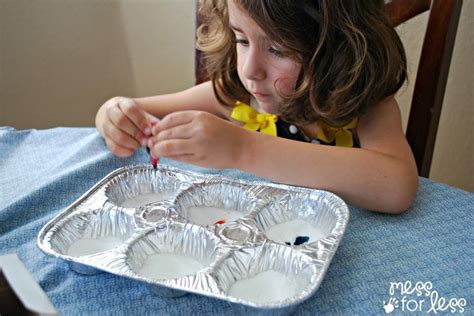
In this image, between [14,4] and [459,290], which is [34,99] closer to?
[14,4]

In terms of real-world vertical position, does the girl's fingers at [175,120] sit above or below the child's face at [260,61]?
below

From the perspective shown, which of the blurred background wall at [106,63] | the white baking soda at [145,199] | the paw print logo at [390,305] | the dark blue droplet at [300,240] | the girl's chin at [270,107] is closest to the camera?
the paw print logo at [390,305]

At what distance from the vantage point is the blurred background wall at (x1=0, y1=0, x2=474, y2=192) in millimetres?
1449

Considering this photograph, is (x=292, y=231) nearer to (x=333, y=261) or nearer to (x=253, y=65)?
(x=333, y=261)

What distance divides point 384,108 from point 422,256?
320mm

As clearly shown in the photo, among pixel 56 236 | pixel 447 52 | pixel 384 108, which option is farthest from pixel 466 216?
pixel 56 236

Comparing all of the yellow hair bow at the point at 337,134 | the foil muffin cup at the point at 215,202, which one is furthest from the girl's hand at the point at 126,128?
the yellow hair bow at the point at 337,134

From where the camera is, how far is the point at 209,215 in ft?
2.48

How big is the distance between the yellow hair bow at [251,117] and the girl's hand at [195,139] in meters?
0.25

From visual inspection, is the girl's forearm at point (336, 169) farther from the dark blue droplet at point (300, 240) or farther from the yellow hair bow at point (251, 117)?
the yellow hair bow at point (251, 117)

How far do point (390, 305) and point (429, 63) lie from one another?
59 cm

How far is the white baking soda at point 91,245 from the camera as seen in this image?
651 mm

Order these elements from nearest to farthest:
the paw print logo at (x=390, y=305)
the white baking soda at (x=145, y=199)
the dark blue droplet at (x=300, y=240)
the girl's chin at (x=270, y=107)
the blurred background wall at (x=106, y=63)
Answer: the paw print logo at (x=390, y=305) → the dark blue droplet at (x=300, y=240) → the white baking soda at (x=145, y=199) → the girl's chin at (x=270, y=107) → the blurred background wall at (x=106, y=63)

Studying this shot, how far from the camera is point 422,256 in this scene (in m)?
0.65
